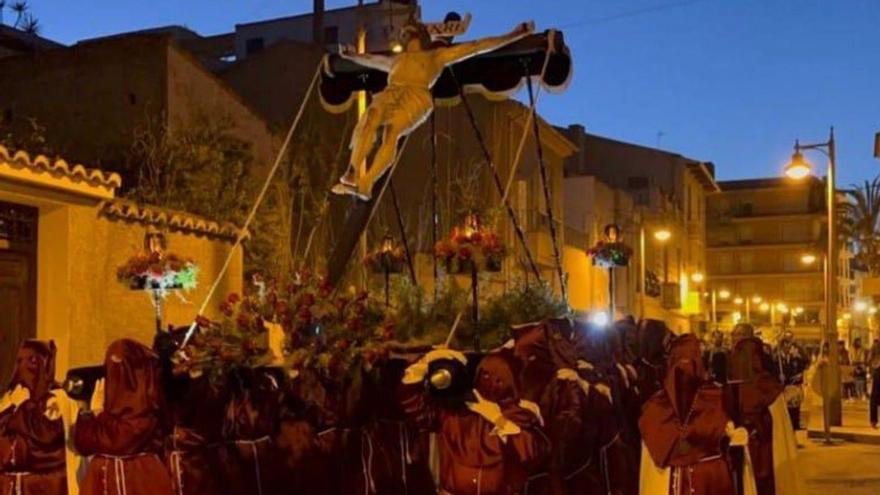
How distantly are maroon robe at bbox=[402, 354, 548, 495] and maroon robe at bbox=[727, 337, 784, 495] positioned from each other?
162 centimetres

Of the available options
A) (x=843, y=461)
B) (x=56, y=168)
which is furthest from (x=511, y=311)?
(x=843, y=461)

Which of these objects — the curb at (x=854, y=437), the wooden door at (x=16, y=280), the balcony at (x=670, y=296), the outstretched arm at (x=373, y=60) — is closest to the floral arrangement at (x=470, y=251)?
the outstretched arm at (x=373, y=60)

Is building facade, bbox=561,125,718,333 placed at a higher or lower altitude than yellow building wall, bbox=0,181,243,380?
higher

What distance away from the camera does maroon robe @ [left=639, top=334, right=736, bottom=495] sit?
698 centimetres

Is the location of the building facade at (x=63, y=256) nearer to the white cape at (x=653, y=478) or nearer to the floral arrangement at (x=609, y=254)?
the floral arrangement at (x=609, y=254)

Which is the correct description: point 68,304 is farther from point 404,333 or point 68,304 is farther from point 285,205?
point 285,205

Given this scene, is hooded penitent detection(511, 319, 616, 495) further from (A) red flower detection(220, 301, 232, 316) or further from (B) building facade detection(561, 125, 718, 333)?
(B) building facade detection(561, 125, 718, 333)

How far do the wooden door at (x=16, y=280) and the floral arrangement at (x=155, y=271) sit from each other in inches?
75.3

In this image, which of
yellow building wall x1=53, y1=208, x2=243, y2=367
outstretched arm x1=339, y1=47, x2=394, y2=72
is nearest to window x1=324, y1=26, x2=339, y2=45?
yellow building wall x1=53, y1=208, x2=243, y2=367

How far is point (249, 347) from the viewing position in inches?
322

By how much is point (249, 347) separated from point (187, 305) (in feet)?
24.3

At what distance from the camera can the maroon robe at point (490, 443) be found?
21.7 feet

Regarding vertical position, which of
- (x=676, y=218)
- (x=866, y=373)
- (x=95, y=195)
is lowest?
(x=866, y=373)

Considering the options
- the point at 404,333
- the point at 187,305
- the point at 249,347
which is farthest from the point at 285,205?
the point at 249,347
